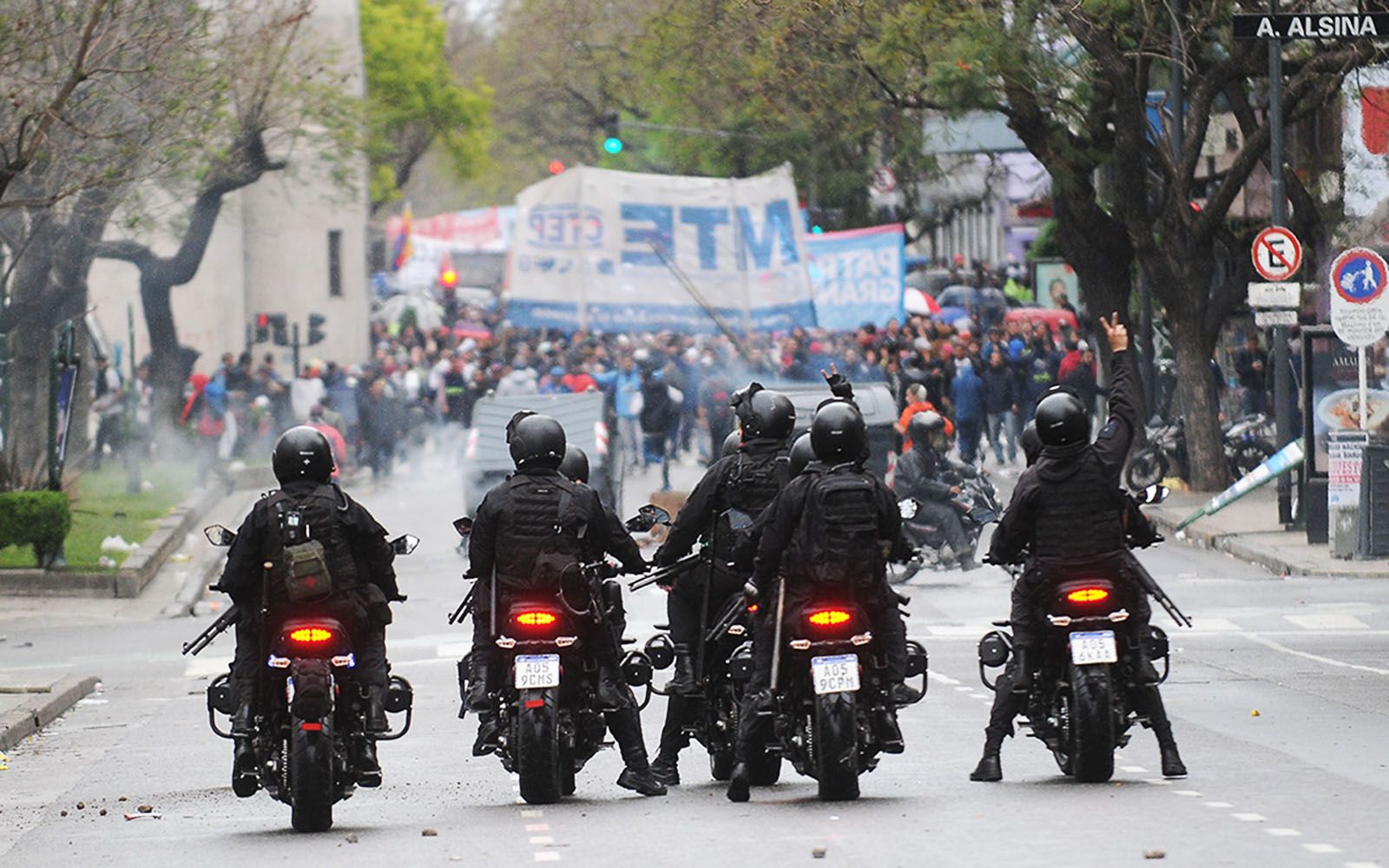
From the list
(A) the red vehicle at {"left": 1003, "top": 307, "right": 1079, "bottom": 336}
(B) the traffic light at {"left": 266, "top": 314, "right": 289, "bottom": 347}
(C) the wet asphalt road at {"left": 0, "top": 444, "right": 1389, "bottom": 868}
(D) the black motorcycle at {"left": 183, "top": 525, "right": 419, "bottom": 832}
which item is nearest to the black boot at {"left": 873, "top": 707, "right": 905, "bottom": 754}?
(C) the wet asphalt road at {"left": 0, "top": 444, "right": 1389, "bottom": 868}

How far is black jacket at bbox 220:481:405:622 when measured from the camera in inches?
406

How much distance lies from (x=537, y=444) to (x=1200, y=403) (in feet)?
73.2

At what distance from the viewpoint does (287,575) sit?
10.1 m

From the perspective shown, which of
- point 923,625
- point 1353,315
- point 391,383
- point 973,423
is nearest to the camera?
point 923,625

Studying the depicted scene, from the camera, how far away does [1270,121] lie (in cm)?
2764

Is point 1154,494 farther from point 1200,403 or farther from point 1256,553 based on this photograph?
point 1200,403

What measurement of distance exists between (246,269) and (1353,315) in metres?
40.8

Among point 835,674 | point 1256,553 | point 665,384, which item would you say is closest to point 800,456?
point 835,674

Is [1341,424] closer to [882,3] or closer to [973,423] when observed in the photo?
[882,3]

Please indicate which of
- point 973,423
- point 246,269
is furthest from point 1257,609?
point 246,269

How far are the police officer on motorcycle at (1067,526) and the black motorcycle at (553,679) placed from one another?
1.58 meters

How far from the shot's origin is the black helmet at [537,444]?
10805 millimetres

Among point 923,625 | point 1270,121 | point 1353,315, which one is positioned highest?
point 1270,121

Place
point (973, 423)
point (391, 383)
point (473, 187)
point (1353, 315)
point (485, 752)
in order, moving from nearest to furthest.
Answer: point (485, 752) → point (1353, 315) → point (973, 423) → point (391, 383) → point (473, 187)
